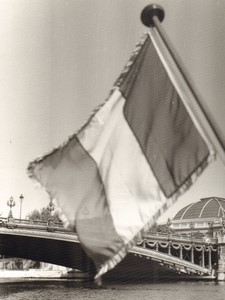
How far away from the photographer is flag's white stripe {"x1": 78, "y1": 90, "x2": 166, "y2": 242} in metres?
5.10

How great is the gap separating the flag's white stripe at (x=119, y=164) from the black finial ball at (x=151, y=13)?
2.44ft

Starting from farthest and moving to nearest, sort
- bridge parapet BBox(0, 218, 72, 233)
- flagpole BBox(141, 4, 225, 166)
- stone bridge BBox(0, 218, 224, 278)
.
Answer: stone bridge BBox(0, 218, 224, 278)
bridge parapet BBox(0, 218, 72, 233)
flagpole BBox(141, 4, 225, 166)

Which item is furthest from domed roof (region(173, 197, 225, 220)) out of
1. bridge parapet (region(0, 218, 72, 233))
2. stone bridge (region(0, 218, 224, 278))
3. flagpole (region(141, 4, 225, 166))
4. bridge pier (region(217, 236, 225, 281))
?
flagpole (region(141, 4, 225, 166))

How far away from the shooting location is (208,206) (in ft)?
227

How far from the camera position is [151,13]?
4887 millimetres

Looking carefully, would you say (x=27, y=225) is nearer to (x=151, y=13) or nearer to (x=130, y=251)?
(x=130, y=251)

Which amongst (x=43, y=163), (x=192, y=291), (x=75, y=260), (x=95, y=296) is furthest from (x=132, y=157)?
(x=75, y=260)

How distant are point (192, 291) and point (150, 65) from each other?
28972 mm

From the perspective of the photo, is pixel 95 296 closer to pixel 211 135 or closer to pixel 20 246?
pixel 20 246

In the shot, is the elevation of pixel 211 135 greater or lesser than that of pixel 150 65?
lesser

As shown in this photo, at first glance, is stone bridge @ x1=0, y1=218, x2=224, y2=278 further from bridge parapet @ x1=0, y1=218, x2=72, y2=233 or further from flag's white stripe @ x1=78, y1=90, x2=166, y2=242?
flag's white stripe @ x1=78, y1=90, x2=166, y2=242

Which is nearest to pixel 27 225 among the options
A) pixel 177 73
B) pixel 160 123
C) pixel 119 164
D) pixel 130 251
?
pixel 130 251

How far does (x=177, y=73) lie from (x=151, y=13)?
57 centimetres

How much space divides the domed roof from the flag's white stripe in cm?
6068
